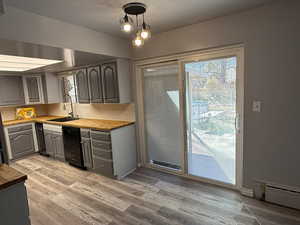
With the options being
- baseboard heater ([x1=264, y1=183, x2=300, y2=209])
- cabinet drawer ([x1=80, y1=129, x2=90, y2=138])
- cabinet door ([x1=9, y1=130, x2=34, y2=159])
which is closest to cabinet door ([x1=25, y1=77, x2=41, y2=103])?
cabinet door ([x1=9, y1=130, x2=34, y2=159])

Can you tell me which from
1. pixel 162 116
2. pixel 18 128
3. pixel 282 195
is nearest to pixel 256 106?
pixel 282 195

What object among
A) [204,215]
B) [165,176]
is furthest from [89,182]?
[204,215]

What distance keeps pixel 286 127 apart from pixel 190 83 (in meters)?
1.42

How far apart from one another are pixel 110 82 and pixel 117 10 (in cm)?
146

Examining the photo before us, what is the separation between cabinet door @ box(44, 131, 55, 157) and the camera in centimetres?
403

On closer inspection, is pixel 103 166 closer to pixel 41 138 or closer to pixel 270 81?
pixel 41 138

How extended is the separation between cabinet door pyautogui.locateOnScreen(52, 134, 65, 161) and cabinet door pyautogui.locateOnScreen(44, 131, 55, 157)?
0.12 metres

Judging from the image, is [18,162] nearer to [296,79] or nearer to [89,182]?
[89,182]

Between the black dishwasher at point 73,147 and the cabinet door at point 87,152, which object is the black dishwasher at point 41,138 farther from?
the cabinet door at point 87,152

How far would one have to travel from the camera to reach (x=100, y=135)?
307 cm

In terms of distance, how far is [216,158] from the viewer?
281cm

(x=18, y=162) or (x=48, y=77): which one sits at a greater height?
(x=48, y=77)

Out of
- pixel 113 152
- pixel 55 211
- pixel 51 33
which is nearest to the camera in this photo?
pixel 51 33

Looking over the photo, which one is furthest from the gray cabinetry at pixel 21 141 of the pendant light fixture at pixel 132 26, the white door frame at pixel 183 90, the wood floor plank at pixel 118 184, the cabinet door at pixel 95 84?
the pendant light fixture at pixel 132 26
